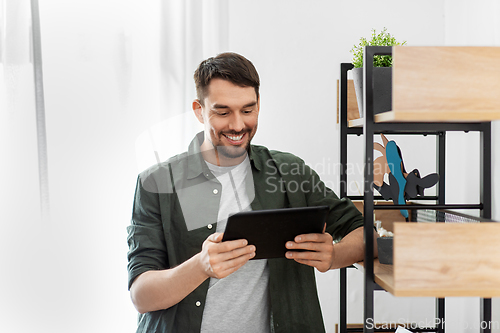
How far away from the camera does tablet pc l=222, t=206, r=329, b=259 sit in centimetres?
95

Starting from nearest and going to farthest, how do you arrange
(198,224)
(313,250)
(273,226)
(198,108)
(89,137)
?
1. (273,226)
2. (313,250)
3. (198,224)
4. (198,108)
5. (89,137)

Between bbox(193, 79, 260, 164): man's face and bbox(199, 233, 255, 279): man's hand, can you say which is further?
bbox(193, 79, 260, 164): man's face

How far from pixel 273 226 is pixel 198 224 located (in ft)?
1.02

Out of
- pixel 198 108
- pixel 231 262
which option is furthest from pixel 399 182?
pixel 198 108

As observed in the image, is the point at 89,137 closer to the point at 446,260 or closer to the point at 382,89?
the point at 382,89

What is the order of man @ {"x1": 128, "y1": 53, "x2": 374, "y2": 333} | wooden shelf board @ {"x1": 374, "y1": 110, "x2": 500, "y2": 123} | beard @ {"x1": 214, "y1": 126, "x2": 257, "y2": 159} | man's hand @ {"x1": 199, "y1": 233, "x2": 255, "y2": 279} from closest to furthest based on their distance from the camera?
1. wooden shelf board @ {"x1": 374, "y1": 110, "x2": 500, "y2": 123}
2. man's hand @ {"x1": 199, "y1": 233, "x2": 255, "y2": 279}
3. man @ {"x1": 128, "y1": 53, "x2": 374, "y2": 333}
4. beard @ {"x1": 214, "y1": 126, "x2": 257, "y2": 159}

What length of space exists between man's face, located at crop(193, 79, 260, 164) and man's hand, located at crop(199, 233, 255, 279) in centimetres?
34

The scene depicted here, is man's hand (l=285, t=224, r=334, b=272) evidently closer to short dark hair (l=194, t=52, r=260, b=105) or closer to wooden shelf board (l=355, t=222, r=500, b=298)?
wooden shelf board (l=355, t=222, r=500, b=298)

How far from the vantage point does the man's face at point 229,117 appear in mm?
1231

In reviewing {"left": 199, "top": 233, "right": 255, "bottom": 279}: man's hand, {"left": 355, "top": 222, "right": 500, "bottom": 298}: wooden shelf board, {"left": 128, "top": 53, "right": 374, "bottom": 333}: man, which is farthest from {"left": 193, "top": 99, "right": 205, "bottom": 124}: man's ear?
{"left": 355, "top": 222, "right": 500, "bottom": 298}: wooden shelf board

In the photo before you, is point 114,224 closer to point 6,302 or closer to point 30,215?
point 30,215

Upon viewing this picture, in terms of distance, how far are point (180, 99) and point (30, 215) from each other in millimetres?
785

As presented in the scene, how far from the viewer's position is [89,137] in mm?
1725

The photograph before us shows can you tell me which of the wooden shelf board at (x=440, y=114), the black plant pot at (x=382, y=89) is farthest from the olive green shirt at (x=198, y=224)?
the wooden shelf board at (x=440, y=114)
